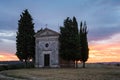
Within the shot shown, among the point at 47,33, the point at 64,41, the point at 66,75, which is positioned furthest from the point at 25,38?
the point at 66,75

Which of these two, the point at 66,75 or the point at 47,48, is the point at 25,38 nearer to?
the point at 47,48

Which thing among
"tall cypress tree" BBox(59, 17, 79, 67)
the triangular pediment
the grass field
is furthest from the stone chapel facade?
the grass field

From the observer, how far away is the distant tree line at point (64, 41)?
154 feet

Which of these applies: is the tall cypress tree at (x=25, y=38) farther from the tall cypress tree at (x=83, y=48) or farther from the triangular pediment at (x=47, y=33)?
the tall cypress tree at (x=83, y=48)

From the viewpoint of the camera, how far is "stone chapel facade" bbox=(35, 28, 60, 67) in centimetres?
4794

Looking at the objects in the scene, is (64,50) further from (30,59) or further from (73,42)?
(30,59)

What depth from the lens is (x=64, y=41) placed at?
4734cm

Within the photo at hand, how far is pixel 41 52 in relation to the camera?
1935 inches

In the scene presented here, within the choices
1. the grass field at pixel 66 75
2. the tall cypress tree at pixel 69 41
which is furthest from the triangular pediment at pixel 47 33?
the grass field at pixel 66 75

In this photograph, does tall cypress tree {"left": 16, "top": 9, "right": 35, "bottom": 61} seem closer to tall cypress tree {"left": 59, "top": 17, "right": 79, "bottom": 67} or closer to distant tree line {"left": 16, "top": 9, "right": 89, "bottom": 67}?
distant tree line {"left": 16, "top": 9, "right": 89, "bottom": 67}

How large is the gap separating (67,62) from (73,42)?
4954mm

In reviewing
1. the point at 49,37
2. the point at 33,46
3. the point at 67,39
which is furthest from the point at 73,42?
the point at 33,46

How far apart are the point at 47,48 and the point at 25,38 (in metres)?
4.29

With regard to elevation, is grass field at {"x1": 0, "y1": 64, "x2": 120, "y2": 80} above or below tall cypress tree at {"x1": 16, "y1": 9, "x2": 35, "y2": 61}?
below
